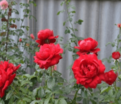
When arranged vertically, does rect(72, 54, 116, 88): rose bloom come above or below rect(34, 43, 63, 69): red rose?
below

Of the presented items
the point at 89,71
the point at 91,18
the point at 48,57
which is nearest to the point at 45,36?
the point at 48,57

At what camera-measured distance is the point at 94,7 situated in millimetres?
2096

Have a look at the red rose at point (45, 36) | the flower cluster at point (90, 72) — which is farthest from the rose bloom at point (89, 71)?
the red rose at point (45, 36)

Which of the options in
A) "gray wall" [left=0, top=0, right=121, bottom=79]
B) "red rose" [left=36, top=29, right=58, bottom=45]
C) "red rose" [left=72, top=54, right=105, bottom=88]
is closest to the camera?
"red rose" [left=72, top=54, right=105, bottom=88]

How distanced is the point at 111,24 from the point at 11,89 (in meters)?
1.86

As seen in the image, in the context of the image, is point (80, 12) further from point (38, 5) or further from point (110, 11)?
point (38, 5)

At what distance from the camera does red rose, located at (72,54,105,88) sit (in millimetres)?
513

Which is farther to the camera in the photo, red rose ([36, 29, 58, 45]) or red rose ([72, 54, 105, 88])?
red rose ([36, 29, 58, 45])

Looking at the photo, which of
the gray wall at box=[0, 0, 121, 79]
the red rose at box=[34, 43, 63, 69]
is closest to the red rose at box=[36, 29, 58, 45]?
the red rose at box=[34, 43, 63, 69]

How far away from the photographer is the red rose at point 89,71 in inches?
20.2

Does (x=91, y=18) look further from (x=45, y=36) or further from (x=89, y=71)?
(x=89, y=71)

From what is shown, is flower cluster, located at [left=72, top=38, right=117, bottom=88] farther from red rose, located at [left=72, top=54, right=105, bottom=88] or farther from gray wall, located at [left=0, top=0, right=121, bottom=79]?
gray wall, located at [left=0, top=0, right=121, bottom=79]

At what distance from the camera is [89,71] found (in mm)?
521

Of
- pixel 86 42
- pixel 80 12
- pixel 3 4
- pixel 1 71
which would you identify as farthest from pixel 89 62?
pixel 80 12
